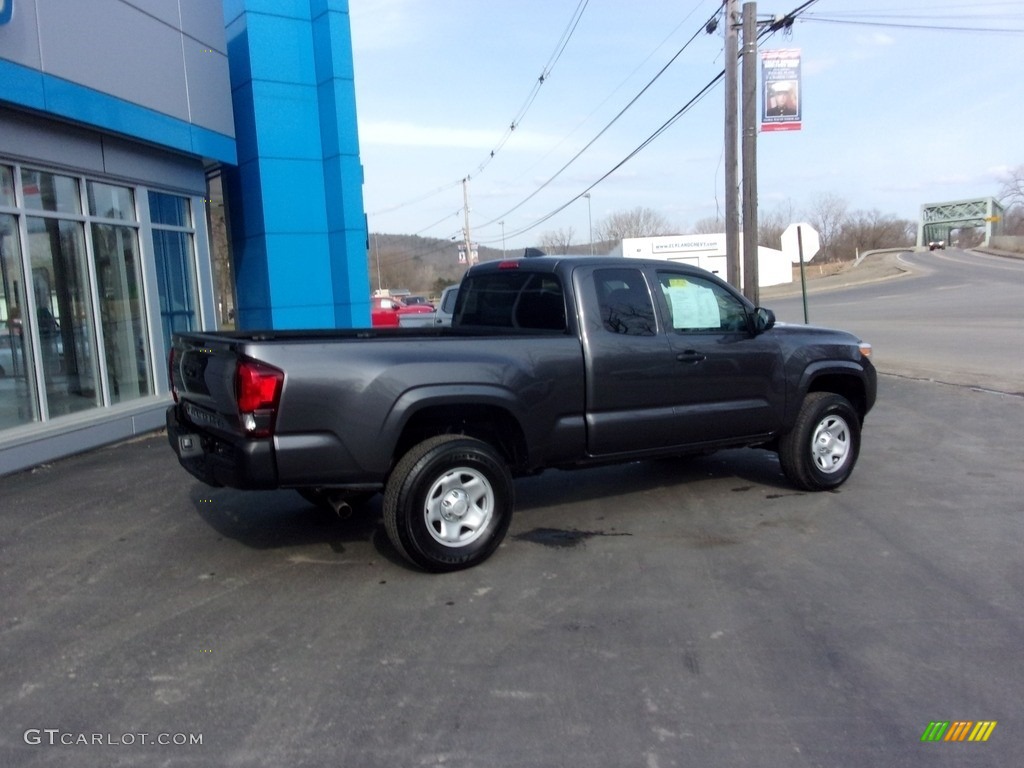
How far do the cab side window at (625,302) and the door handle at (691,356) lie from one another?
0.27 m

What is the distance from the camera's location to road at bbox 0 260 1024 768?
3.35 metres

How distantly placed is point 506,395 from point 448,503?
0.75 meters

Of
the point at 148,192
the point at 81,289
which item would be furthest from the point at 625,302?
the point at 148,192

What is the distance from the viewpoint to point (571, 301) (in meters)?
5.89

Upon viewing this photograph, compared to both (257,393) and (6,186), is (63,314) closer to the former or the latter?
(6,186)

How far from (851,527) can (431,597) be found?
10.1 ft

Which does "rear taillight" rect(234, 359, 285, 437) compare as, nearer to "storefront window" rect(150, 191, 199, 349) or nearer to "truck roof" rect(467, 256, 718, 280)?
"truck roof" rect(467, 256, 718, 280)

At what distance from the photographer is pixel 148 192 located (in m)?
11.3

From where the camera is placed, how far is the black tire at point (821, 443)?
6.87 meters

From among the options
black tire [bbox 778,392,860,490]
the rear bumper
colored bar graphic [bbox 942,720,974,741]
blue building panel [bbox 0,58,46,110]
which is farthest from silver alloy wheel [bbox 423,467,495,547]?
blue building panel [bbox 0,58,46,110]

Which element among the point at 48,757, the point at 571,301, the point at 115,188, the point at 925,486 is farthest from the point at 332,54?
the point at 48,757

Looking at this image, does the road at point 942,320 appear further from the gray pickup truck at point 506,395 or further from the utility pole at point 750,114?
the gray pickup truck at point 506,395

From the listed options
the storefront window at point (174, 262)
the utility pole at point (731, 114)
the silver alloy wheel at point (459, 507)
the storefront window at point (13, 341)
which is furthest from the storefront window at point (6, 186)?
the utility pole at point (731, 114)

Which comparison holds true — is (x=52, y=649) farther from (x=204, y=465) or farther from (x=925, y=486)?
(x=925, y=486)
